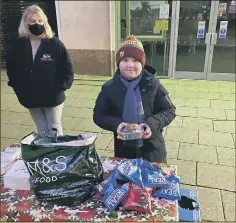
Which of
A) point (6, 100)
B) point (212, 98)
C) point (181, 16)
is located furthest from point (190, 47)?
point (6, 100)

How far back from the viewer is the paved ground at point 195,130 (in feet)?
9.61

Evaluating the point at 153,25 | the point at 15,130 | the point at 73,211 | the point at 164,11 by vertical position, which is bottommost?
the point at 15,130

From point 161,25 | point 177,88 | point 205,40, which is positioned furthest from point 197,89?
point 161,25

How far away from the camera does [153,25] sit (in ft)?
21.8

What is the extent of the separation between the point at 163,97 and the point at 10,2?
672 cm

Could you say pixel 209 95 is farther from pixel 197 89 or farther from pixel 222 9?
pixel 222 9

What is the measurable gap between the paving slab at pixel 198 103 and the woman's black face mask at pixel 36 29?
10.5 ft

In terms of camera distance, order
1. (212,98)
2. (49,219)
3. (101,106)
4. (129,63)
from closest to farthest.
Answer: (49,219), (129,63), (101,106), (212,98)

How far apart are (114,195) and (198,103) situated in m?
4.28

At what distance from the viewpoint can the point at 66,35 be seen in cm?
687

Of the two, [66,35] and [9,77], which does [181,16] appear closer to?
[66,35]

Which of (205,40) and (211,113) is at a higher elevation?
(205,40)

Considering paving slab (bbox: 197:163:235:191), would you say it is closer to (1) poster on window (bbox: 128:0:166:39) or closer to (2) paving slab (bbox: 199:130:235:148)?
(2) paving slab (bbox: 199:130:235:148)

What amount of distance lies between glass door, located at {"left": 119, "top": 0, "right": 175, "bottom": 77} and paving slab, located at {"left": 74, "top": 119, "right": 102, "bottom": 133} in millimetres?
2676
